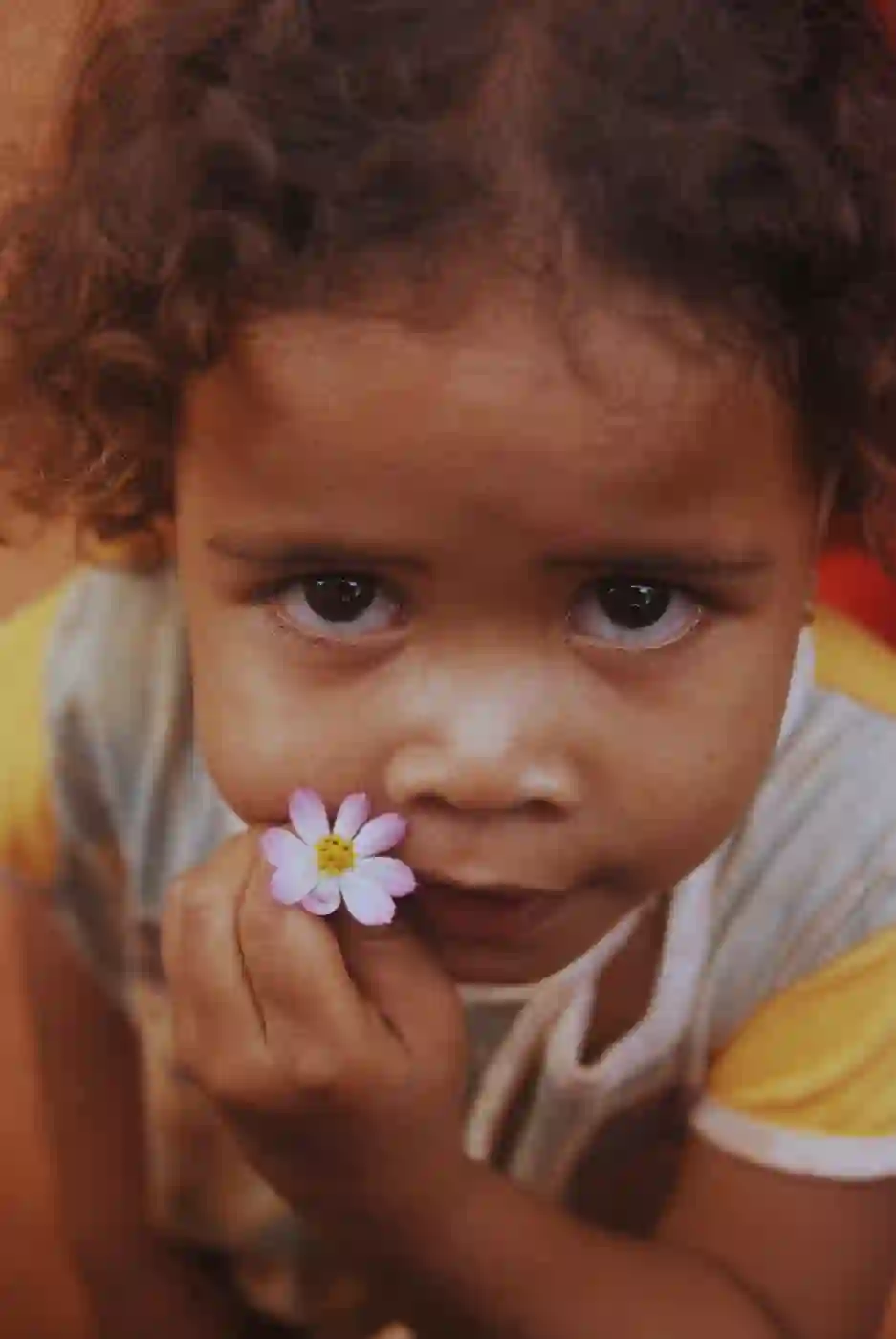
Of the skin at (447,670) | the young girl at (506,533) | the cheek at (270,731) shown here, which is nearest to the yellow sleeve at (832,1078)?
the young girl at (506,533)

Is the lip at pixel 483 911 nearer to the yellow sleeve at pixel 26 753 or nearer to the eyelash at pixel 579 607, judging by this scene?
the eyelash at pixel 579 607

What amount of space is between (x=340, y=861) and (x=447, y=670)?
6cm

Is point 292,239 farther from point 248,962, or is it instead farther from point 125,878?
point 125,878

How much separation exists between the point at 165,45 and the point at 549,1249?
359mm

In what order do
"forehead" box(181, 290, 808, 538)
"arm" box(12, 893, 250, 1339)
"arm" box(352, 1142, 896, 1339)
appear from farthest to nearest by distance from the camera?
"arm" box(12, 893, 250, 1339), "arm" box(352, 1142, 896, 1339), "forehead" box(181, 290, 808, 538)

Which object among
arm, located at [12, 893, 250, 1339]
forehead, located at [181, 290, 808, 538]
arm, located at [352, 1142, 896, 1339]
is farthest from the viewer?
arm, located at [12, 893, 250, 1339]

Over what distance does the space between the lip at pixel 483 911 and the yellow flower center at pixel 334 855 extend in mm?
22

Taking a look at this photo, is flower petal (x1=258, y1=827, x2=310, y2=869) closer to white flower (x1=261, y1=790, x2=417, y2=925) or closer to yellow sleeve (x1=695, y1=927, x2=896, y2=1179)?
white flower (x1=261, y1=790, x2=417, y2=925)

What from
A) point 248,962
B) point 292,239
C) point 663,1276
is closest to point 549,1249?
point 663,1276

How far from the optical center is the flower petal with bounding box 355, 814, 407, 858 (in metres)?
0.45

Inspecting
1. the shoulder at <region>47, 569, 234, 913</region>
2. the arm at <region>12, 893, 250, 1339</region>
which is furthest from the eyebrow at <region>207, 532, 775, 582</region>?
the arm at <region>12, 893, 250, 1339</region>

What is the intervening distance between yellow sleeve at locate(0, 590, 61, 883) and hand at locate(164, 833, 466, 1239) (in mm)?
152

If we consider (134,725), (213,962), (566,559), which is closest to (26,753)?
(134,725)

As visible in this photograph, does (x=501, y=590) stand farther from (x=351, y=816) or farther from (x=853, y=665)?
(x=853, y=665)
